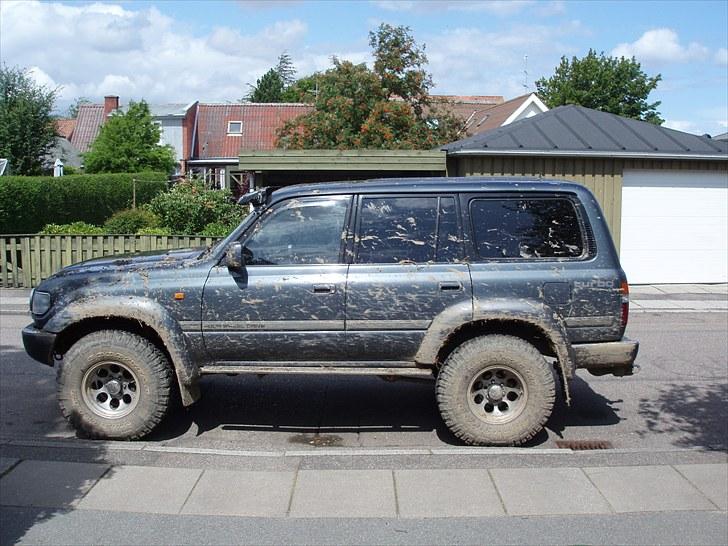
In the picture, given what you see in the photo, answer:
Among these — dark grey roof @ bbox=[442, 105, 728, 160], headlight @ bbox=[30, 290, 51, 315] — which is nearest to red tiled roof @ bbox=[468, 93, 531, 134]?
dark grey roof @ bbox=[442, 105, 728, 160]

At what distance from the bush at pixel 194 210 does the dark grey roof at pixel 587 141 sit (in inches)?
216

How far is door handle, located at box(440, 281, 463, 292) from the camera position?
6.30 metres

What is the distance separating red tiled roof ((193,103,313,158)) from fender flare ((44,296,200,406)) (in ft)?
140

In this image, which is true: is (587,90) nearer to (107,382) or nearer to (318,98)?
(318,98)

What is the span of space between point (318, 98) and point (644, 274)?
45.1 feet

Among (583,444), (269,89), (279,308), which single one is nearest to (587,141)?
(583,444)

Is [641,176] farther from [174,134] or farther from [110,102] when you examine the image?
[110,102]

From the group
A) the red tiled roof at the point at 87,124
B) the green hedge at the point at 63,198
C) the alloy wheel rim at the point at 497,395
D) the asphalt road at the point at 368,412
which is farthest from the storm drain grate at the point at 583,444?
the red tiled roof at the point at 87,124

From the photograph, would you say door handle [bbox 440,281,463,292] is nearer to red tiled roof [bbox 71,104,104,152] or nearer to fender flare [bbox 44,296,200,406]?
fender flare [bbox 44,296,200,406]

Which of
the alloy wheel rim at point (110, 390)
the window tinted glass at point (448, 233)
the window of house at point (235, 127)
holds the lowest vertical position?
the alloy wheel rim at point (110, 390)

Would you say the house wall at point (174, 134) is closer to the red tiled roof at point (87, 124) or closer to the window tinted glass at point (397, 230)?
the red tiled roof at point (87, 124)

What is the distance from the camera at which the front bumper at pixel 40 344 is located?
21.2 ft

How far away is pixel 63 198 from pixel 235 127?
1121 inches

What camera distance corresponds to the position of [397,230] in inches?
256
